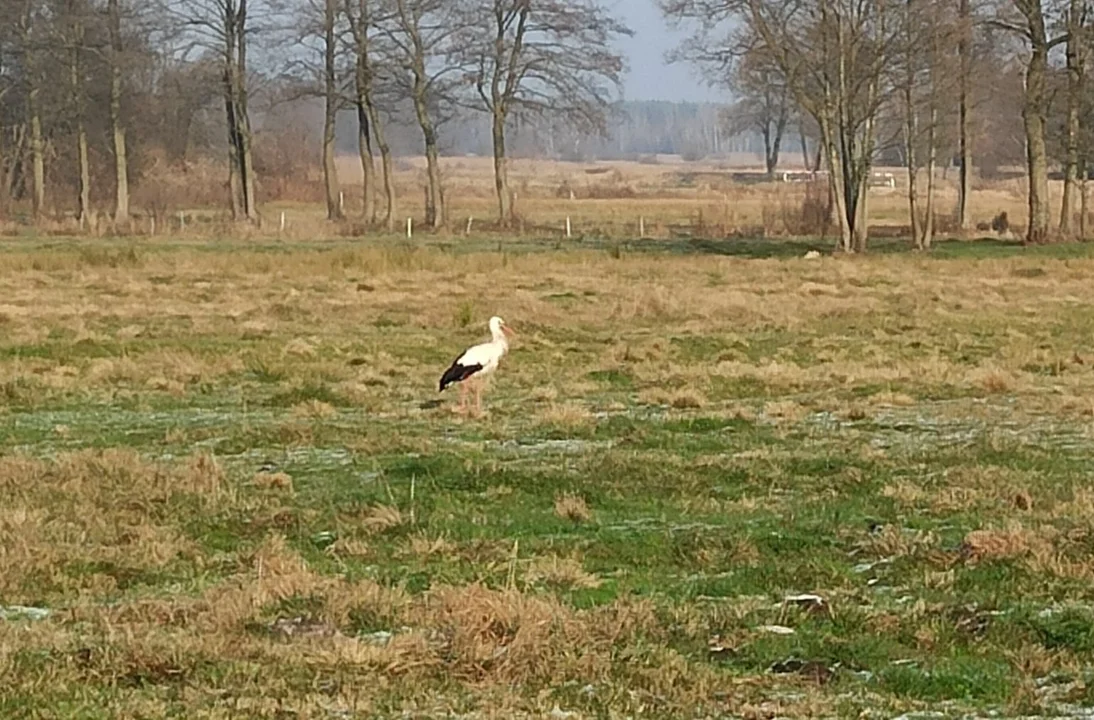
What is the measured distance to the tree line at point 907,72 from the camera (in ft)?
157

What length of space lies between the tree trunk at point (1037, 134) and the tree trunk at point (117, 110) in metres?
32.2

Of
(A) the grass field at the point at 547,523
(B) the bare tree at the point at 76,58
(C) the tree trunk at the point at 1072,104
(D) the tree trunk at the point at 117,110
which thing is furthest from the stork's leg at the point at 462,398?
(B) the bare tree at the point at 76,58

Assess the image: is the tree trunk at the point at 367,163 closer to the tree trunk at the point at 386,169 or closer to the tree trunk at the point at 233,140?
the tree trunk at the point at 386,169

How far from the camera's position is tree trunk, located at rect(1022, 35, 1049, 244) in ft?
163

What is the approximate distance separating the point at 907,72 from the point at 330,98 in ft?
85.7

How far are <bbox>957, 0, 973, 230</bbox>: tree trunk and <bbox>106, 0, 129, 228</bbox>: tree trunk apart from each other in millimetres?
30237

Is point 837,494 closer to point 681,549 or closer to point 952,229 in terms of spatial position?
point 681,549

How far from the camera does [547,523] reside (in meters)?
10.6

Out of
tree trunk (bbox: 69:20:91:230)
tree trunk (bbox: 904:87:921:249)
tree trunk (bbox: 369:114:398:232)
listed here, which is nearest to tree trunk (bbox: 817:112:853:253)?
tree trunk (bbox: 904:87:921:249)

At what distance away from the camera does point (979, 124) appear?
59.5 meters

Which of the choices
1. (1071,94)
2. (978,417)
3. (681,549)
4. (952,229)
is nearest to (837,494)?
(681,549)

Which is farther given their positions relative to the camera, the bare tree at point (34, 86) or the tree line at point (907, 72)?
the bare tree at point (34, 86)

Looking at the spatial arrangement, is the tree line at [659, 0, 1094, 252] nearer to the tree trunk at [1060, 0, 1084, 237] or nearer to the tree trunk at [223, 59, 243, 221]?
the tree trunk at [1060, 0, 1084, 237]

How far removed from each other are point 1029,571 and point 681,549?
210 centimetres
